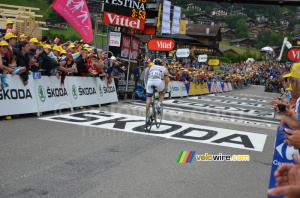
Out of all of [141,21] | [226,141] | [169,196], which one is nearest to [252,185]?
[169,196]

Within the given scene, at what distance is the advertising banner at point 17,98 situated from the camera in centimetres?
1018

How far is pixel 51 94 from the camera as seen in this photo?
12148 mm

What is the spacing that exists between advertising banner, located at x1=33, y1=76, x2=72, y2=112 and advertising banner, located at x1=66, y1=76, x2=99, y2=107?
0.30 metres

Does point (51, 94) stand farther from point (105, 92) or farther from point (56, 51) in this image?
point (105, 92)

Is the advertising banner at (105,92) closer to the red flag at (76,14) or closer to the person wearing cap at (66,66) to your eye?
the person wearing cap at (66,66)

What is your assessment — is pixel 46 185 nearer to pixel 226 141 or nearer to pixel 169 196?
pixel 169 196

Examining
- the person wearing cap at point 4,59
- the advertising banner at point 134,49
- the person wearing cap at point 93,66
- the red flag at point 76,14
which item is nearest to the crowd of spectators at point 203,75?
the advertising banner at point 134,49

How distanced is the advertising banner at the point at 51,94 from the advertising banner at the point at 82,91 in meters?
0.30

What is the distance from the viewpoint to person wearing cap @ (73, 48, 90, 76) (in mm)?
14367

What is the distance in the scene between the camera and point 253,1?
2380 centimetres

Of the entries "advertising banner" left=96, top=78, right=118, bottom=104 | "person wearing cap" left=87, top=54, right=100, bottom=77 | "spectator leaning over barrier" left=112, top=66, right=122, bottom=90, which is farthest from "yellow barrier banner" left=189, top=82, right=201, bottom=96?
"person wearing cap" left=87, top=54, right=100, bottom=77

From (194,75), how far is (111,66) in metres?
15.8

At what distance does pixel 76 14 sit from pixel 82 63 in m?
1.98

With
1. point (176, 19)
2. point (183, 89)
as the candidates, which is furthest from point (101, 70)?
point (176, 19)
